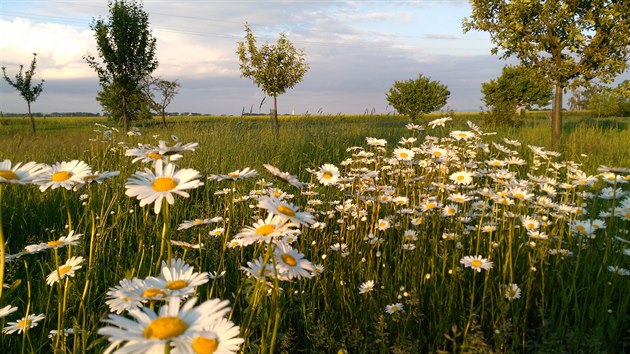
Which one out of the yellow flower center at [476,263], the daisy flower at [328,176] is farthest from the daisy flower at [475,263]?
the daisy flower at [328,176]

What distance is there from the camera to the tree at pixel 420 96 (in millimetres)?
40750

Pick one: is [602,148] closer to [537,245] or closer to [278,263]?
[537,245]

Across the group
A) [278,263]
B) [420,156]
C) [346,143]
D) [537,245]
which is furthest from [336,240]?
[346,143]

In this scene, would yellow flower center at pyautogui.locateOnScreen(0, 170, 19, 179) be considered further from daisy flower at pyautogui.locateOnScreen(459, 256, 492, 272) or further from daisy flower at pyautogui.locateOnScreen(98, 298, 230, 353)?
daisy flower at pyautogui.locateOnScreen(459, 256, 492, 272)

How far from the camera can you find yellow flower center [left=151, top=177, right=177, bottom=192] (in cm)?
117

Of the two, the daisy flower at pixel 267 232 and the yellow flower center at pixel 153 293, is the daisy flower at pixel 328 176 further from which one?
the yellow flower center at pixel 153 293

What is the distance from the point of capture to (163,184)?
119 cm

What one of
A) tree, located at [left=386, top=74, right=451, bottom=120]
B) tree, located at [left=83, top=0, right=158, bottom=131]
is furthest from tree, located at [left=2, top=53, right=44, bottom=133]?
tree, located at [left=386, top=74, right=451, bottom=120]

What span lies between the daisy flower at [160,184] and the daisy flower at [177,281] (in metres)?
0.18

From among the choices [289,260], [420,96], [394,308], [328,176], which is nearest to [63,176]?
[289,260]

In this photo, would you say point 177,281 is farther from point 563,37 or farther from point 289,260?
point 563,37

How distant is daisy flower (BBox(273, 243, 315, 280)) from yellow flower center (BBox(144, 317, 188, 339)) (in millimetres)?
487

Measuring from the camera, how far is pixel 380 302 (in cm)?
225

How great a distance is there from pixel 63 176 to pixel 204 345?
41.0 inches
